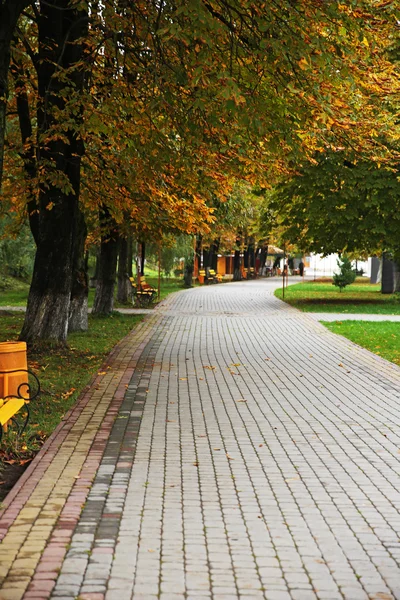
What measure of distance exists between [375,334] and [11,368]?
45.7 ft

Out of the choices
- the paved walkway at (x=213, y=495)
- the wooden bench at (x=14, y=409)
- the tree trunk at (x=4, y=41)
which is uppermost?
the tree trunk at (x=4, y=41)

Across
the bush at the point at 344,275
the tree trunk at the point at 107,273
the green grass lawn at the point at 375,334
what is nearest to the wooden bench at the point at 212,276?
the bush at the point at 344,275

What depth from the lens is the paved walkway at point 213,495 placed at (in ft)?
17.4

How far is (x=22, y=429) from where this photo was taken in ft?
30.1

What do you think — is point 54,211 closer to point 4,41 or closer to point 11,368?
point 11,368

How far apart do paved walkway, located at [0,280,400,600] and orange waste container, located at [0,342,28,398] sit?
0.77 metres

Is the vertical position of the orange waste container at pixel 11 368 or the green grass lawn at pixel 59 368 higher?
the orange waste container at pixel 11 368

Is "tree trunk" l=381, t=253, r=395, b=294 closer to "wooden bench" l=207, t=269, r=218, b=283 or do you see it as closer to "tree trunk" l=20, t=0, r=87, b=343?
"wooden bench" l=207, t=269, r=218, b=283

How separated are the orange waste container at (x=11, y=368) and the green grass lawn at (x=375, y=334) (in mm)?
8483

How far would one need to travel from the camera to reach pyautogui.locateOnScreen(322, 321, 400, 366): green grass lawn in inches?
732

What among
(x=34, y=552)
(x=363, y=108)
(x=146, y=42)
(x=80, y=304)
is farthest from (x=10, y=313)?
(x=34, y=552)

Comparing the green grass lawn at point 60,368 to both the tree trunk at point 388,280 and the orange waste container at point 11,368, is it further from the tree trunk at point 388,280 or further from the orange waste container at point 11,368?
the tree trunk at point 388,280

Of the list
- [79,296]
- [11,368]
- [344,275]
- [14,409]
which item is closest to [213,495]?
[14,409]

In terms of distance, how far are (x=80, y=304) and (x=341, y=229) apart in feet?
44.3
